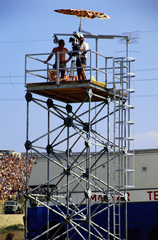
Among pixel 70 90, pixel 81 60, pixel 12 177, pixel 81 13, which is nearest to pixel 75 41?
pixel 81 60

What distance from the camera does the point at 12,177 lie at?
6506cm

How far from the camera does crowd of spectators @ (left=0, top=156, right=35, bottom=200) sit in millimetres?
58581

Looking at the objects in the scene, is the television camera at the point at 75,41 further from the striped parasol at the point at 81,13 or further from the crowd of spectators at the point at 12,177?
the crowd of spectators at the point at 12,177

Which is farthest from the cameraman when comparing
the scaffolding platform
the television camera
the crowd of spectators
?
the crowd of spectators

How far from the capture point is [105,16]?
19172 mm

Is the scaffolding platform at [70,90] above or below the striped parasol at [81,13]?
below

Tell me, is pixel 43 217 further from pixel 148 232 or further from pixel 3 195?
pixel 3 195

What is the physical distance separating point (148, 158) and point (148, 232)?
167 inches

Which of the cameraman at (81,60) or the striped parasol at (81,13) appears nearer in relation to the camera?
the cameraman at (81,60)

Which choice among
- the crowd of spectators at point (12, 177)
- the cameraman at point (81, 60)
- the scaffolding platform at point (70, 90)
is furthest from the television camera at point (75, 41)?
the crowd of spectators at point (12, 177)

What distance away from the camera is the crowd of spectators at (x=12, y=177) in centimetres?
5858

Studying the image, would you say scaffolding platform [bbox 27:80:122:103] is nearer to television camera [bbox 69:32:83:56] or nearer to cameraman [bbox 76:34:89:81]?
cameraman [bbox 76:34:89:81]

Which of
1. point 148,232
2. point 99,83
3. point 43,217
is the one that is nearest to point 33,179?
point 43,217

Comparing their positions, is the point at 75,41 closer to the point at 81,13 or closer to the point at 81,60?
the point at 81,60
